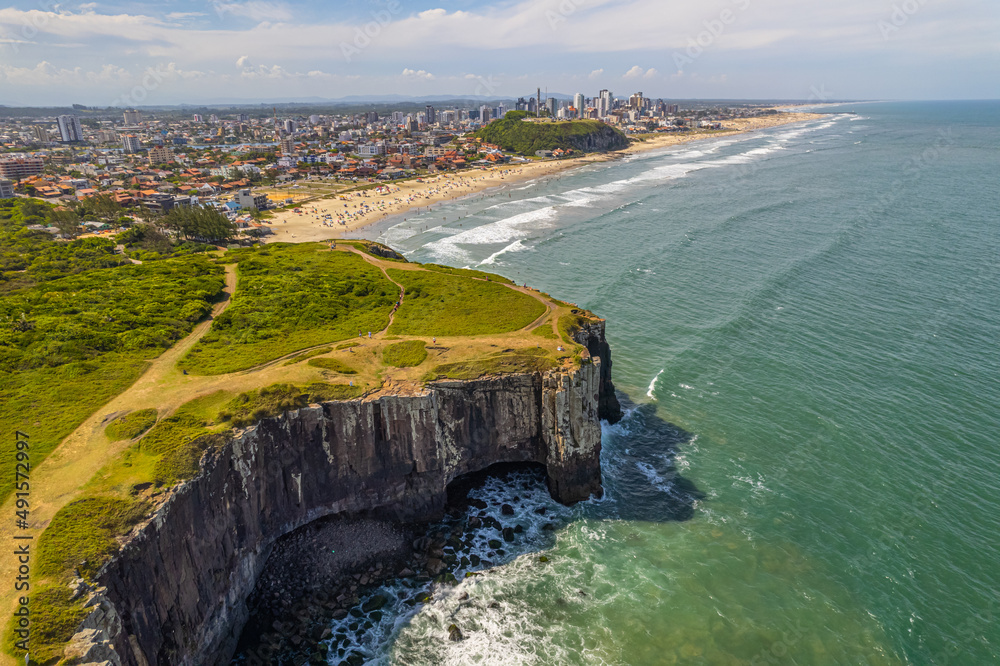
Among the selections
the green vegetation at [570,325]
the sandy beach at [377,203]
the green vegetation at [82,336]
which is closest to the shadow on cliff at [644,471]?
the green vegetation at [570,325]

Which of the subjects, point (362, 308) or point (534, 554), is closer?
point (534, 554)

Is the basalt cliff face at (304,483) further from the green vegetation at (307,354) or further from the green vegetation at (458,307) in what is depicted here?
the green vegetation at (458,307)

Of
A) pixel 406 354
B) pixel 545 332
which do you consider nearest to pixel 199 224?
pixel 406 354

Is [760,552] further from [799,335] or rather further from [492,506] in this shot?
[799,335]

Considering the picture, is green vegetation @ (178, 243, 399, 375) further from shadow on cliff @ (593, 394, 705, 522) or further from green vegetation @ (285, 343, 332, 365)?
shadow on cliff @ (593, 394, 705, 522)

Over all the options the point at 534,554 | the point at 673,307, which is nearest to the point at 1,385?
the point at 534,554
